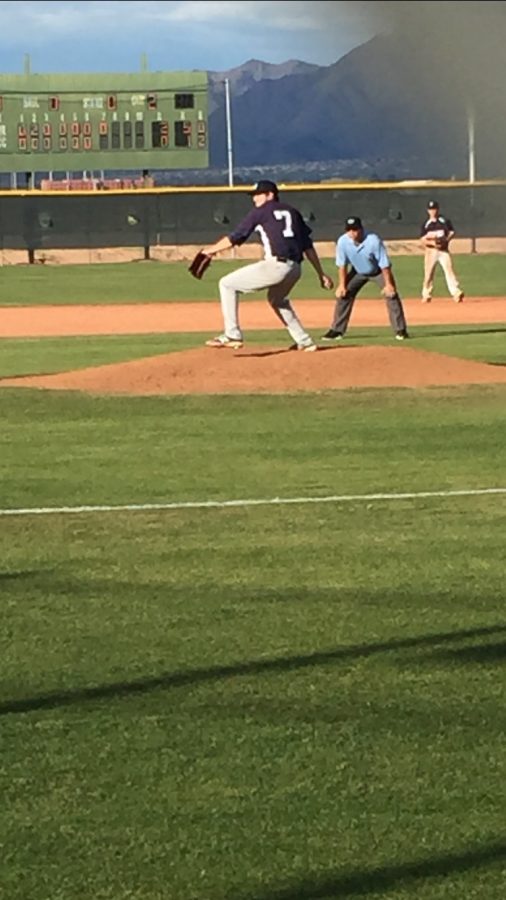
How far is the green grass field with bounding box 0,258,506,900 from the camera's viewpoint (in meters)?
4.78

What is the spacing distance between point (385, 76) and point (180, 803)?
2634 millimetres

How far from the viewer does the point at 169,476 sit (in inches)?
472

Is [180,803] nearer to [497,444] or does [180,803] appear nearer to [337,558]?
[337,558]

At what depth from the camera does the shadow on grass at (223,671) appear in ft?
20.7

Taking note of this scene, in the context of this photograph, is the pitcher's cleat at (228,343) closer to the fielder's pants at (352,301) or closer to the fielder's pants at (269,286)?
the fielder's pants at (269,286)

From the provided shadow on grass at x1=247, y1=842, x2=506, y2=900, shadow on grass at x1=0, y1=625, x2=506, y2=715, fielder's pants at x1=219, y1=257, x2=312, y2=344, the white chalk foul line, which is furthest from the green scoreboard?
shadow on grass at x1=247, y1=842, x2=506, y2=900

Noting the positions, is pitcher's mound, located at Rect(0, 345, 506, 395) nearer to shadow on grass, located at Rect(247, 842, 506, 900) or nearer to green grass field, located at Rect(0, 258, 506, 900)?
green grass field, located at Rect(0, 258, 506, 900)

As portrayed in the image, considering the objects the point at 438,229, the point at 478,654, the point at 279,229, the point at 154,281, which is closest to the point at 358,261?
the point at 279,229

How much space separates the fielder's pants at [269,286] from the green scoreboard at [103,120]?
47.0m

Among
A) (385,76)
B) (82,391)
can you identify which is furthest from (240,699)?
(82,391)

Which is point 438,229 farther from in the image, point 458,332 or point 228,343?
point 228,343

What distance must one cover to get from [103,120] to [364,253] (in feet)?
147

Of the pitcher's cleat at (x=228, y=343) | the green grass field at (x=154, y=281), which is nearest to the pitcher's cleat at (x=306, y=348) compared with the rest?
the pitcher's cleat at (x=228, y=343)

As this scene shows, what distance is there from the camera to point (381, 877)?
4.61 meters
